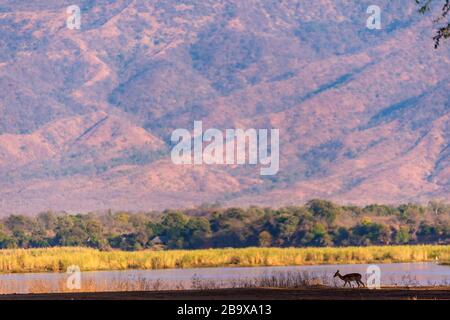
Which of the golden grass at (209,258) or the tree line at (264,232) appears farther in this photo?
the tree line at (264,232)

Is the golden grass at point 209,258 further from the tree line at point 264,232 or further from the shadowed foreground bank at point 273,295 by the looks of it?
the shadowed foreground bank at point 273,295

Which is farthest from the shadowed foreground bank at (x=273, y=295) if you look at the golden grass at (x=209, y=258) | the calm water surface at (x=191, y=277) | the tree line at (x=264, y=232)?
the tree line at (x=264, y=232)

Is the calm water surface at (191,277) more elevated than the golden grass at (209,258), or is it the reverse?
the golden grass at (209,258)

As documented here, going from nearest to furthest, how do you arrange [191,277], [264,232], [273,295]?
1. [273,295]
2. [191,277]
3. [264,232]

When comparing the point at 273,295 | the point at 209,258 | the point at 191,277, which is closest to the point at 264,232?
the point at 209,258

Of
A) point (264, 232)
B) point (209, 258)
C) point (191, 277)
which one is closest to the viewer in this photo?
point (191, 277)

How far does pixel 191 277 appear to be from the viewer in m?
54.0

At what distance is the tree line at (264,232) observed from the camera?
92.7 metres

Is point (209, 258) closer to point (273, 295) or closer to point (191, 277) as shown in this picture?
point (191, 277)

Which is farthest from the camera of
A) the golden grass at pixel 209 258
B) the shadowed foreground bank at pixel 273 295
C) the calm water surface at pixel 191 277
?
the golden grass at pixel 209 258

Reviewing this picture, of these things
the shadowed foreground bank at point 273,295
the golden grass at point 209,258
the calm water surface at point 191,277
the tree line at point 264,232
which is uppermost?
the tree line at point 264,232

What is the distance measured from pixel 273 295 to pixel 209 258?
34.0 metres

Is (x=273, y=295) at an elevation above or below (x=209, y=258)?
below

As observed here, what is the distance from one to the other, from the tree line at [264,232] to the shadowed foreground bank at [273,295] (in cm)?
5314
